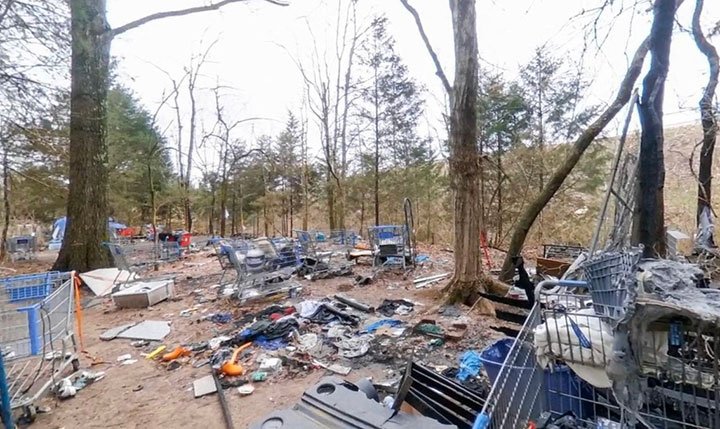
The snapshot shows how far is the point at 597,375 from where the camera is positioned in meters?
1.43

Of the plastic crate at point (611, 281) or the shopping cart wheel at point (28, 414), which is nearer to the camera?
the plastic crate at point (611, 281)

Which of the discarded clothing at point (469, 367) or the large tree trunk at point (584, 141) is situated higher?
the large tree trunk at point (584, 141)

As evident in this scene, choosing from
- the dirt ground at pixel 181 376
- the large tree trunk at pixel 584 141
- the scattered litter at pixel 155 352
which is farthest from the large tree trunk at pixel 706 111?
the scattered litter at pixel 155 352

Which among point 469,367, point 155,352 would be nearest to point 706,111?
point 469,367

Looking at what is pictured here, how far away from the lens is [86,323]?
5219 mm

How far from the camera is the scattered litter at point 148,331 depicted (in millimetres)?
4484

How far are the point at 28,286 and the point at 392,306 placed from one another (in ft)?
13.0

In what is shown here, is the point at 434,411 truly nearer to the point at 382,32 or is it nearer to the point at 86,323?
the point at 86,323

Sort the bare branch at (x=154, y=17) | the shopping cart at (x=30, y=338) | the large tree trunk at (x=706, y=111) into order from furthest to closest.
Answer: the bare branch at (x=154, y=17) → the large tree trunk at (x=706, y=111) → the shopping cart at (x=30, y=338)

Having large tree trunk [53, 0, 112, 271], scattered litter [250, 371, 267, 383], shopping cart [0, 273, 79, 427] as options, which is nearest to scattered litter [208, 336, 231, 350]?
scattered litter [250, 371, 267, 383]

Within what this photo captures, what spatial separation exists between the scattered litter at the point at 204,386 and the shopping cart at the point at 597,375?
8.32ft

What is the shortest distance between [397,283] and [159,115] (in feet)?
62.1

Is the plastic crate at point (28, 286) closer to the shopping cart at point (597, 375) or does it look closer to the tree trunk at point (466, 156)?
the shopping cart at point (597, 375)

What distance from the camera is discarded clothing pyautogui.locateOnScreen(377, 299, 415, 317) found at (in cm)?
503
